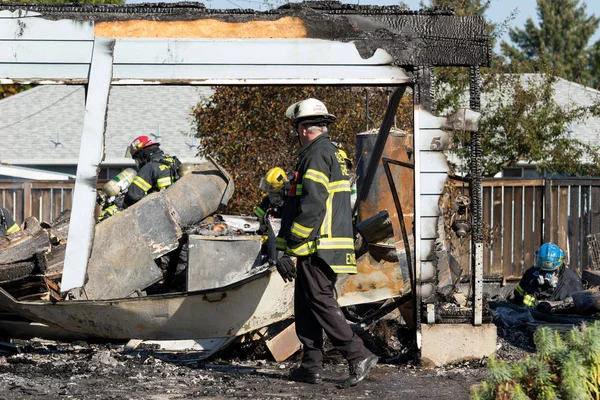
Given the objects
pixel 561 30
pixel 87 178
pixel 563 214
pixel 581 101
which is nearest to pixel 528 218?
pixel 563 214

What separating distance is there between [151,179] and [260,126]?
3.41 meters

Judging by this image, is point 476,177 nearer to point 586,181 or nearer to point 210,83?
point 210,83

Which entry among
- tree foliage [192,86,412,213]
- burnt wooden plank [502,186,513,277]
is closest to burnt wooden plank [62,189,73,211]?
tree foliage [192,86,412,213]

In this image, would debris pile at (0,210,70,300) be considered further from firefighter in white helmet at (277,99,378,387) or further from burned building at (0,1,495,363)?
firefighter in white helmet at (277,99,378,387)

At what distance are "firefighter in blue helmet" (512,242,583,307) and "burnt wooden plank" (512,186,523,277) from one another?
15.7 feet

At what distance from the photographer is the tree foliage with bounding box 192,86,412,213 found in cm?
1394

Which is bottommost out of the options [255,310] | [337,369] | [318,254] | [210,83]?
[337,369]

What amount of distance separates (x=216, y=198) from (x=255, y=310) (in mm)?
3225

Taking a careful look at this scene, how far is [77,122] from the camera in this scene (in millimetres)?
25047

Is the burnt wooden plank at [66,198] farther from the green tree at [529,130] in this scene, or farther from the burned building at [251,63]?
the burned building at [251,63]

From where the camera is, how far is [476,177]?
782cm

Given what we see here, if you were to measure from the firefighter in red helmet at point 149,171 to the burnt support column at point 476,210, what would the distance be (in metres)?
4.46

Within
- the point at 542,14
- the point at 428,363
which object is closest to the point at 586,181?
the point at 428,363

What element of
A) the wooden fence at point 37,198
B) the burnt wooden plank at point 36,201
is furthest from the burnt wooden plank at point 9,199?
the burnt wooden plank at point 36,201
